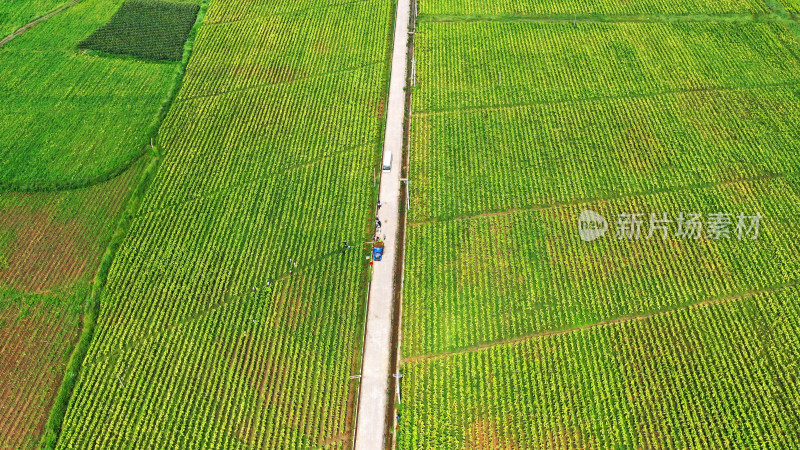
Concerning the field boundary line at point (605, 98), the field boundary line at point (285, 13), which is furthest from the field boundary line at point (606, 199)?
the field boundary line at point (285, 13)

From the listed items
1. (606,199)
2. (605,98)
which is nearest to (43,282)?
(606,199)

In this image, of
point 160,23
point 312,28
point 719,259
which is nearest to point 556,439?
point 719,259

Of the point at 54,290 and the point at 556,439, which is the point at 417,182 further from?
the point at 54,290

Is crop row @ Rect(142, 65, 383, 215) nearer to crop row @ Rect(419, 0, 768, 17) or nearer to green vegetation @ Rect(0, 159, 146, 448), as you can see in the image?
green vegetation @ Rect(0, 159, 146, 448)

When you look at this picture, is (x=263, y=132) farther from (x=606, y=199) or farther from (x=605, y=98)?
(x=605, y=98)

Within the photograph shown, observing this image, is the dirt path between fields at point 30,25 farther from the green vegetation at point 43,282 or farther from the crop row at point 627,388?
the crop row at point 627,388

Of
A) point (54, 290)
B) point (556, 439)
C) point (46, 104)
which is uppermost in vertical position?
point (46, 104)
